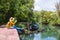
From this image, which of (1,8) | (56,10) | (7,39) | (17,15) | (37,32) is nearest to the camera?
(7,39)

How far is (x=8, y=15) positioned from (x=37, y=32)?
7.87m

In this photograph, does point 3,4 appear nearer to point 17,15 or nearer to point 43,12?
point 17,15

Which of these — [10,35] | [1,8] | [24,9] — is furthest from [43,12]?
[10,35]

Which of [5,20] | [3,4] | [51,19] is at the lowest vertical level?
[51,19]

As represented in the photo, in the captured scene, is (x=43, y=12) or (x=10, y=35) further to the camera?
(x=43, y=12)

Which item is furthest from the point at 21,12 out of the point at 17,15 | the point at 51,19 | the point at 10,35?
the point at 51,19

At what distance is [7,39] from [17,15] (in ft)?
28.4

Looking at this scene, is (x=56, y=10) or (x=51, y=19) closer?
(x=51, y=19)

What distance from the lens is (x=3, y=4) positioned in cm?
1216

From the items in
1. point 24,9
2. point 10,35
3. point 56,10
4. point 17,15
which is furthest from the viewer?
point 56,10

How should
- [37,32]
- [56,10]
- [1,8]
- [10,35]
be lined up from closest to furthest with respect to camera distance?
[10,35] < [1,8] < [37,32] < [56,10]

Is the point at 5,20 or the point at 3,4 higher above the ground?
the point at 3,4

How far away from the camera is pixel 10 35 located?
4648 millimetres

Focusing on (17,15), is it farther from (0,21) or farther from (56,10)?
(56,10)
